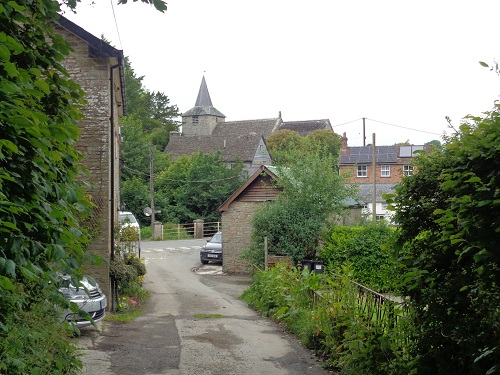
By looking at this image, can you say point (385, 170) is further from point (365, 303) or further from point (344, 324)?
point (365, 303)

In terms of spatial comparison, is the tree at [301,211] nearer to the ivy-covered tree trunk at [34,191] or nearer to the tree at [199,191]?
the ivy-covered tree trunk at [34,191]

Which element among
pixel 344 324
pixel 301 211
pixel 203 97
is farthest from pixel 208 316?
pixel 203 97

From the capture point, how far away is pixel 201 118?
83.6 metres

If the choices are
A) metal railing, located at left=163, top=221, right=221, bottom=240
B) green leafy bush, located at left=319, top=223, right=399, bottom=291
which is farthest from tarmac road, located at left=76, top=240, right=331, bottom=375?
metal railing, located at left=163, top=221, right=221, bottom=240

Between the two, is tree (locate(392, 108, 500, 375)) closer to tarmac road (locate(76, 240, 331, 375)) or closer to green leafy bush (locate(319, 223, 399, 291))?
tarmac road (locate(76, 240, 331, 375))

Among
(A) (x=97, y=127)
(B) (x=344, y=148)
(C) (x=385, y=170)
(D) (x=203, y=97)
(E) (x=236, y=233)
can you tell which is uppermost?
(D) (x=203, y=97)

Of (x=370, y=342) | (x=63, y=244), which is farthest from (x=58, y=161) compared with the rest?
Result: (x=370, y=342)

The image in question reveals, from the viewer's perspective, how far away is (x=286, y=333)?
13984 millimetres

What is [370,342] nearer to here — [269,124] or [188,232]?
[188,232]

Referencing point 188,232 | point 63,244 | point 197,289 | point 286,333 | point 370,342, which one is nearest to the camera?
point 63,244

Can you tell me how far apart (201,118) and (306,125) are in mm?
13425

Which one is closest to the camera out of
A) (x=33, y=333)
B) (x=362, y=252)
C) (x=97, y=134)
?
(x=33, y=333)

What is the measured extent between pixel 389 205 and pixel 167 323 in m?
9.51

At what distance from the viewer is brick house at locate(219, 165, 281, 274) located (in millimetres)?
29688
